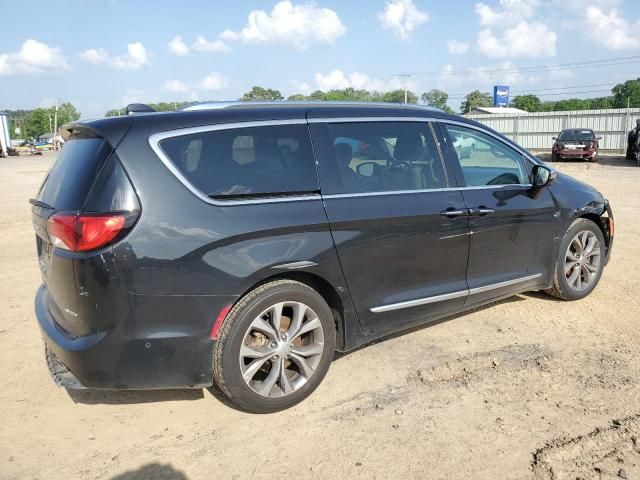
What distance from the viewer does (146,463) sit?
2826 mm

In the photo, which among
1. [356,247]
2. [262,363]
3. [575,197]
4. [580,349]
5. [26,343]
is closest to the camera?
[262,363]

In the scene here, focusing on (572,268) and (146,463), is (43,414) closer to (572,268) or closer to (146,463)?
(146,463)

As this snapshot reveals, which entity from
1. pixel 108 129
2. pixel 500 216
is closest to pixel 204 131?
pixel 108 129

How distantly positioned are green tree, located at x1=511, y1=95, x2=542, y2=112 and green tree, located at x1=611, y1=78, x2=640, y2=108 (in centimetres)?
1308

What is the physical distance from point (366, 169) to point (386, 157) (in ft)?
0.77

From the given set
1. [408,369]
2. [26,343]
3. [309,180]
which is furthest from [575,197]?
[26,343]

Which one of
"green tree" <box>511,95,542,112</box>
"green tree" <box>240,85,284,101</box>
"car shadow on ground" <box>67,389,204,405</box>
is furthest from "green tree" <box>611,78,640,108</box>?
"car shadow on ground" <box>67,389,204,405</box>

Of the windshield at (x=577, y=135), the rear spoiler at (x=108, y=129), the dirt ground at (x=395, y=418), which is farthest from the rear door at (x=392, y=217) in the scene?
the windshield at (x=577, y=135)

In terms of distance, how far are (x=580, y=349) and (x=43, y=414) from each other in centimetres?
372

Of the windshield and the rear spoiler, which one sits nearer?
the rear spoiler

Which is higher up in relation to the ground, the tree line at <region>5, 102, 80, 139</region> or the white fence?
the tree line at <region>5, 102, 80, 139</region>

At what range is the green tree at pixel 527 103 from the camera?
101 m

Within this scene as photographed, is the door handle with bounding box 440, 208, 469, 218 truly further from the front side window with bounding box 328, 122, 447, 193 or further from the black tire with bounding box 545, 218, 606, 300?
the black tire with bounding box 545, 218, 606, 300

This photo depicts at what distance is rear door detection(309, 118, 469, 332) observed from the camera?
3475 mm
